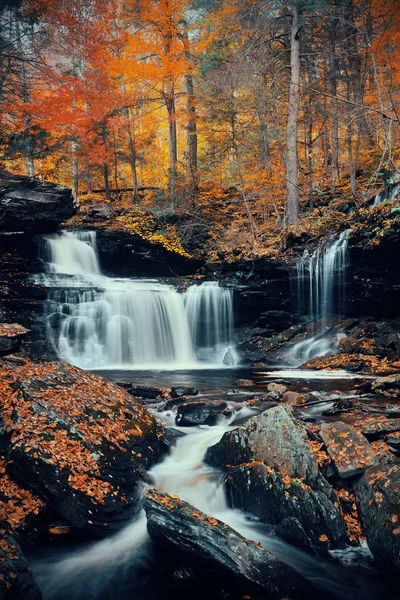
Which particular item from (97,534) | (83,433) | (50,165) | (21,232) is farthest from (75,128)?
(97,534)

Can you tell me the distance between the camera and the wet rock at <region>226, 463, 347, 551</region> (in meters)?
4.45

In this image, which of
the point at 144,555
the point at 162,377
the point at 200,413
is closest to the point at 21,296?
the point at 162,377

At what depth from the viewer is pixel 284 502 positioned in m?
4.73

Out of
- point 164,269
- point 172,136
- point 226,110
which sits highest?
point 226,110

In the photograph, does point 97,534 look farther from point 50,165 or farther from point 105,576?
point 50,165

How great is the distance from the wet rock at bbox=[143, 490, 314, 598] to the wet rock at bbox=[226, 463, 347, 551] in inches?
25.7

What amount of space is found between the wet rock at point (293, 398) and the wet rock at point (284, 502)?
279 cm

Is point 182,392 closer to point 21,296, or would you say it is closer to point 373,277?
point 373,277

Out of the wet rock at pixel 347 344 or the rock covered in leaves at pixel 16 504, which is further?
the wet rock at pixel 347 344

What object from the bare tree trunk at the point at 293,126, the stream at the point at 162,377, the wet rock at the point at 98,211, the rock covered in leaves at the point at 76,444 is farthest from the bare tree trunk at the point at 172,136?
the rock covered in leaves at the point at 76,444

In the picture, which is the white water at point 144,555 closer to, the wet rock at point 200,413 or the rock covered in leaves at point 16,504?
the rock covered in leaves at point 16,504

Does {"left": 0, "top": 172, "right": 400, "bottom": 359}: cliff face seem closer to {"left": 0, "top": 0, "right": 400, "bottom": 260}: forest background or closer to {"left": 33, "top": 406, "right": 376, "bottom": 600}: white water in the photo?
{"left": 0, "top": 0, "right": 400, "bottom": 260}: forest background

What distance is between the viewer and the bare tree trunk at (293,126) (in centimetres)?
1449

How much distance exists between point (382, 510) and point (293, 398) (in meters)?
3.80
